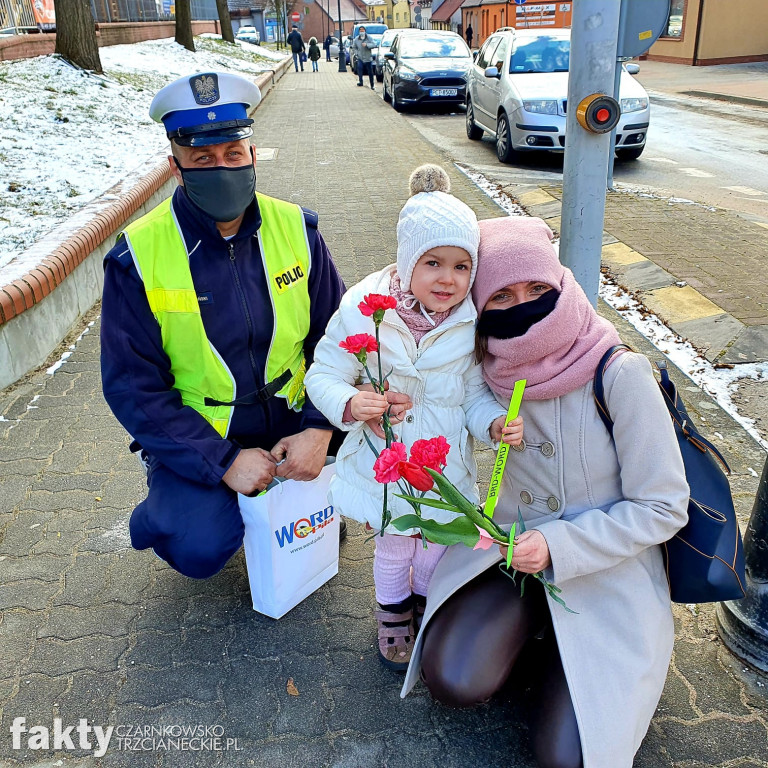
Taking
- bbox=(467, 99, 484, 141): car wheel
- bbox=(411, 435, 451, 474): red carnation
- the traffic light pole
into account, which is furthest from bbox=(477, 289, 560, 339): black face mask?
bbox=(467, 99, 484, 141): car wheel

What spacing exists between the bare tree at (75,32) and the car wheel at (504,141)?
669cm

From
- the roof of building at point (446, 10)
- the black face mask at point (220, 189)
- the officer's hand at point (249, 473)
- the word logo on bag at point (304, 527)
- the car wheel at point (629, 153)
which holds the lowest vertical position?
the car wheel at point (629, 153)

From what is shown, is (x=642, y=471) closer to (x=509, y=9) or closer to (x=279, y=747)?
(x=279, y=747)

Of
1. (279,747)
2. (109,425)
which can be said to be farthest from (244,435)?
(109,425)

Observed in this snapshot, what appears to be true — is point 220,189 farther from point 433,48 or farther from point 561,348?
point 433,48

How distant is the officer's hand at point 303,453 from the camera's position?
244 centimetres

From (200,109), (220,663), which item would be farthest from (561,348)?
(220,663)

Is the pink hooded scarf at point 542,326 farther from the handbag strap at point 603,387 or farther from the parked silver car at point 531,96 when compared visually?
the parked silver car at point 531,96

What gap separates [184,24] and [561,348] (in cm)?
2226

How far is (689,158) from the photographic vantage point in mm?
10844

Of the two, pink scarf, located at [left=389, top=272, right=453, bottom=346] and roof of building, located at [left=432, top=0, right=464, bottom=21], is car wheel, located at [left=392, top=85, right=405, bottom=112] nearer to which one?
pink scarf, located at [left=389, top=272, right=453, bottom=346]

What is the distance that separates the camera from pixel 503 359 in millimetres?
2078

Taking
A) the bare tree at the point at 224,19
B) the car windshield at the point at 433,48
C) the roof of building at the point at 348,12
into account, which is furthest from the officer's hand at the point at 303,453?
the roof of building at the point at 348,12

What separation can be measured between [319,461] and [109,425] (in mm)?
1957
